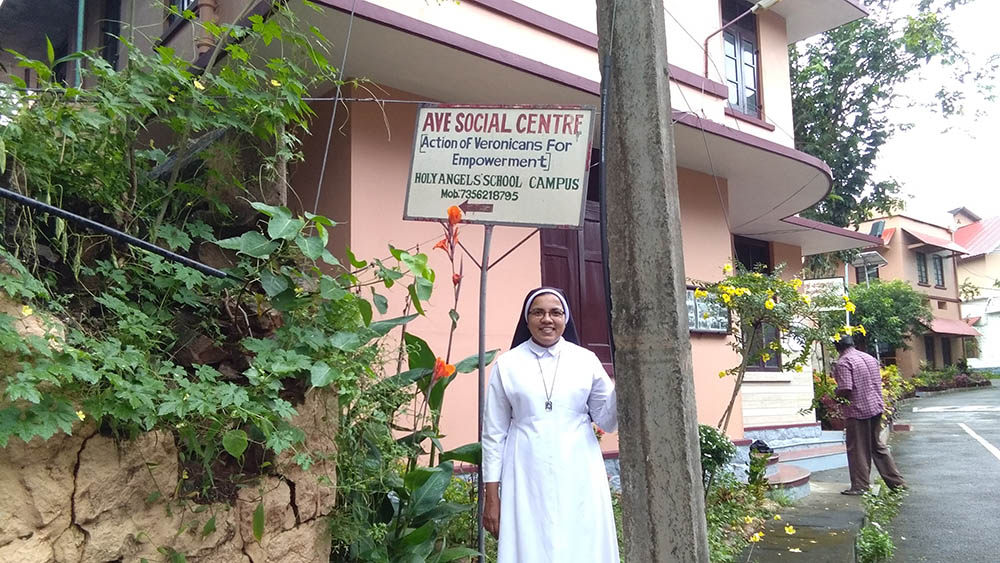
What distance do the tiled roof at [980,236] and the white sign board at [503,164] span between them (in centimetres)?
4405

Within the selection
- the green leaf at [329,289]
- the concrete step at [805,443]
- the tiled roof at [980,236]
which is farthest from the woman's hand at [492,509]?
the tiled roof at [980,236]

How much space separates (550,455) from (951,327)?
3773 centimetres

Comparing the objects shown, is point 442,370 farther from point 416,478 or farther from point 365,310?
point 416,478

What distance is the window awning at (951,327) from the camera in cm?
3275

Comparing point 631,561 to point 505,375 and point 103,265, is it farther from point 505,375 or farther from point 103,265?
point 103,265

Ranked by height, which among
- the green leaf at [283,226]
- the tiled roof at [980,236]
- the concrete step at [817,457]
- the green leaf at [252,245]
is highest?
the tiled roof at [980,236]

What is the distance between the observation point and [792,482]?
752 centimetres

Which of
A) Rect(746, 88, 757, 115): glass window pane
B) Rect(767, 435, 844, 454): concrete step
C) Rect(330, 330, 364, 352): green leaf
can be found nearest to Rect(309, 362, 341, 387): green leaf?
Rect(330, 330, 364, 352): green leaf

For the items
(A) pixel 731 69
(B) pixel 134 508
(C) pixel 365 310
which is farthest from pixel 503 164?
(A) pixel 731 69

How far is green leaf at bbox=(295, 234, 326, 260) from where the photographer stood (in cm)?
285

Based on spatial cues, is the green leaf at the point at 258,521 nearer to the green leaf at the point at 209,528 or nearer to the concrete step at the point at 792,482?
the green leaf at the point at 209,528

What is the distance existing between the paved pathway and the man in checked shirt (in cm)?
56

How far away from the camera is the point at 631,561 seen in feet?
8.26

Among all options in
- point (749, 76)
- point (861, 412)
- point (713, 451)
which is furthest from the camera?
point (749, 76)
